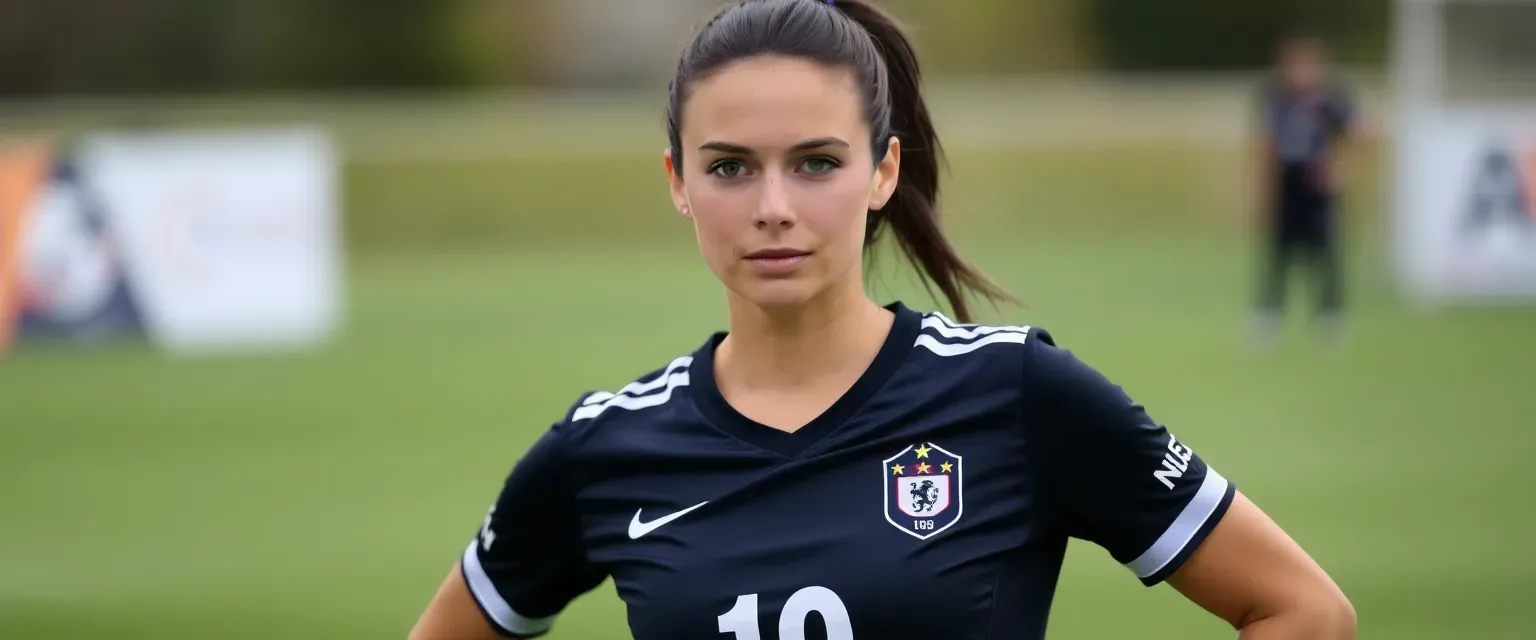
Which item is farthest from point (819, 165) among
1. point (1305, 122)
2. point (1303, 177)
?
point (1305, 122)

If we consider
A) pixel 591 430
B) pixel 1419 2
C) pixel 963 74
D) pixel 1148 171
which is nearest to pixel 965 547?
pixel 591 430

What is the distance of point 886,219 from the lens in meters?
3.32

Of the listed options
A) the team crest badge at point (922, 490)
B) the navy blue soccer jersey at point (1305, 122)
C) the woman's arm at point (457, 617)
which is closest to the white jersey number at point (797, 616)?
the team crest badge at point (922, 490)

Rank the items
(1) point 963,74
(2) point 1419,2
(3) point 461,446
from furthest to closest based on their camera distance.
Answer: (1) point 963,74
(2) point 1419,2
(3) point 461,446

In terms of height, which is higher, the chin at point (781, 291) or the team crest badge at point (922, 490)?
the chin at point (781, 291)

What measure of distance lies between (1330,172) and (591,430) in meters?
13.6

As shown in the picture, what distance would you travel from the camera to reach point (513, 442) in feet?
37.0

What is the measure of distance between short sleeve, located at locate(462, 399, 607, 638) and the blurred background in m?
0.80

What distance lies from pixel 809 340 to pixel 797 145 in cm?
33

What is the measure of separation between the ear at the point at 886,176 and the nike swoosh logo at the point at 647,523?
51cm

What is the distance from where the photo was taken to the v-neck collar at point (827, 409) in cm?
284

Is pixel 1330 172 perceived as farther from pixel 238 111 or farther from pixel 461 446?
pixel 238 111

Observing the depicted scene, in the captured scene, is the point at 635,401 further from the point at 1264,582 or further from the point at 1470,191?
the point at 1470,191

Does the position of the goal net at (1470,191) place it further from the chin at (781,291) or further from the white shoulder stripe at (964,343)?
the chin at (781,291)
